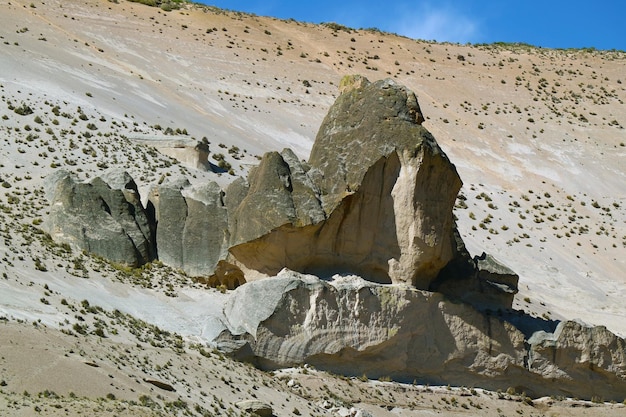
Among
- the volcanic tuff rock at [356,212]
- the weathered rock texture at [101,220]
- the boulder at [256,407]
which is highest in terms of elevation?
the volcanic tuff rock at [356,212]

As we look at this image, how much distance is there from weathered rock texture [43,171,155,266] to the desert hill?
2.25 ft

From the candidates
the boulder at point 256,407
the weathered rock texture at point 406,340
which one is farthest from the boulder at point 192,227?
the boulder at point 256,407

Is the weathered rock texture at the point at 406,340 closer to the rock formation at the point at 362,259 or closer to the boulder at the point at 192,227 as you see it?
the rock formation at the point at 362,259

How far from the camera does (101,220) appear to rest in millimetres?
29516

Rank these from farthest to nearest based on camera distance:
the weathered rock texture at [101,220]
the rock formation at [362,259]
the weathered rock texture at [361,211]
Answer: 1. the weathered rock texture at [101,220]
2. the weathered rock texture at [361,211]
3. the rock formation at [362,259]

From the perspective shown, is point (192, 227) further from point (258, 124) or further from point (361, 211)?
point (258, 124)

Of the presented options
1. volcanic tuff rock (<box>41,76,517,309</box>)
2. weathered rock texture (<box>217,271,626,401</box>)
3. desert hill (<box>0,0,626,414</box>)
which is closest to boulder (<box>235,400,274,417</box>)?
weathered rock texture (<box>217,271,626,401</box>)

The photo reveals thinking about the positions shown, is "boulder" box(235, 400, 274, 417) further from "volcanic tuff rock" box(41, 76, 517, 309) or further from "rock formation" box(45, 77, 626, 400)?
"volcanic tuff rock" box(41, 76, 517, 309)

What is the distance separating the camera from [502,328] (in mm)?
28375

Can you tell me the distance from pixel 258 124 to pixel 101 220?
22.8 m

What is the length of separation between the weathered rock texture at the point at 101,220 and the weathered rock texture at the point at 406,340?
413 cm

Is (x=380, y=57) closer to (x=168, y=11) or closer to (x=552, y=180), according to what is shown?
(x=168, y=11)

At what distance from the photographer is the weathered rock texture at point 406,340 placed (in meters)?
25.8

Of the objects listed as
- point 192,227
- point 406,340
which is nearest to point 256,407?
point 406,340
